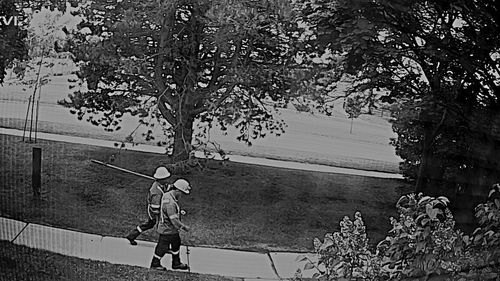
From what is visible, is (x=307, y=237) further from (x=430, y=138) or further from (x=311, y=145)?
(x=430, y=138)

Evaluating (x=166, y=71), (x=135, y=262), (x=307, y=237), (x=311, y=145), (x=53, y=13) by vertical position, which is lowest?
(x=135, y=262)

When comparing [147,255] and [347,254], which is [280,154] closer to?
[347,254]

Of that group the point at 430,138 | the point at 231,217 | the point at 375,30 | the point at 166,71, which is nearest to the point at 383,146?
the point at 430,138

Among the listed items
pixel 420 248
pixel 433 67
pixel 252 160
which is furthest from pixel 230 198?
pixel 433 67

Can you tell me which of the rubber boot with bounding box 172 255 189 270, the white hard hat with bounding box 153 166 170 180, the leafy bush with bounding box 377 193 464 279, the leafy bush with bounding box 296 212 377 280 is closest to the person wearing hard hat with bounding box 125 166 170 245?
the white hard hat with bounding box 153 166 170 180

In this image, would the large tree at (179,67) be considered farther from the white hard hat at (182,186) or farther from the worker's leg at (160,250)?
the worker's leg at (160,250)

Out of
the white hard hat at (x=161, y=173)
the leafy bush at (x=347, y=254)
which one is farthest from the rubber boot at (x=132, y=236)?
the leafy bush at (x=347, y=254)
